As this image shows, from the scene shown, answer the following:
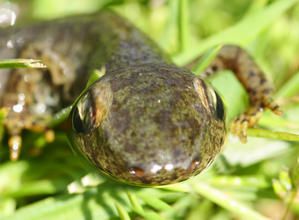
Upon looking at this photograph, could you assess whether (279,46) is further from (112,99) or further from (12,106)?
(112,99)

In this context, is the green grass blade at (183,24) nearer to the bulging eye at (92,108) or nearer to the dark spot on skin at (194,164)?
the bulging eye at (92,108)

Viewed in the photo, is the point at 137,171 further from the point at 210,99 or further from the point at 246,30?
the point at 246,30

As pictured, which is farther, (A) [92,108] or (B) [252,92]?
(B) [252,92]

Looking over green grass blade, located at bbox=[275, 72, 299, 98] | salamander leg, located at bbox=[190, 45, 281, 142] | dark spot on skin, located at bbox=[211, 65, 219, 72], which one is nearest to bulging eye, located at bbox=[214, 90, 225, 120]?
salamander leg, located at bbox=[190, 45, 281, 142]

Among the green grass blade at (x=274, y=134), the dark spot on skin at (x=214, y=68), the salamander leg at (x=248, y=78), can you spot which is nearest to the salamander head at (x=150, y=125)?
the green grass blade at (x=274, y=134)

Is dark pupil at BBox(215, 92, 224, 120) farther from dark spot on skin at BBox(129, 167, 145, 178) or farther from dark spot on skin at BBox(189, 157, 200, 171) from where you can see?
dark spot on skin at BBox(129, 167, 145, 178)

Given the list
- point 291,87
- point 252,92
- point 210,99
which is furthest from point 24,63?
point 291,87
